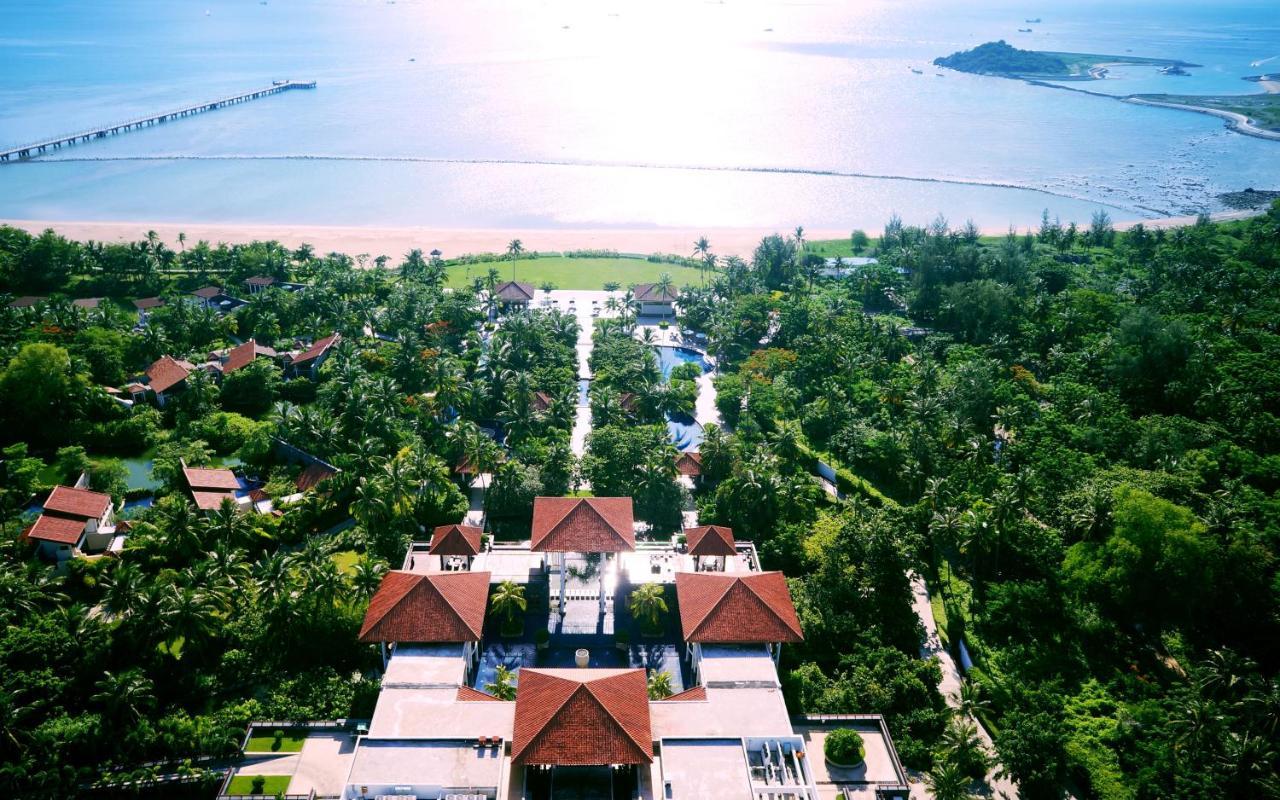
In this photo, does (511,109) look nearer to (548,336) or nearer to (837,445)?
(548,336)

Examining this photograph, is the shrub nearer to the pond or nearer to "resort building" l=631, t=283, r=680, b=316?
the pond

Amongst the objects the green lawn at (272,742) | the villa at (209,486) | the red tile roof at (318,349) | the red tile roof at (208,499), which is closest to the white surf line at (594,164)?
the red tile roof at (318,349)

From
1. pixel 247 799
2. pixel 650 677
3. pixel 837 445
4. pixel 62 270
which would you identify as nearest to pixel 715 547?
pixel 650 677

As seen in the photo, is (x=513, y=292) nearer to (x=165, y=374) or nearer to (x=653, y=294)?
(x=653, y=294)

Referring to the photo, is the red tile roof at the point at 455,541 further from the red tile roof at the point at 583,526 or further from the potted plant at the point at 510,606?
the red tile roof at the point at 583,526

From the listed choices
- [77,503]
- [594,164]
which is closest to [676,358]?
[77,503]
